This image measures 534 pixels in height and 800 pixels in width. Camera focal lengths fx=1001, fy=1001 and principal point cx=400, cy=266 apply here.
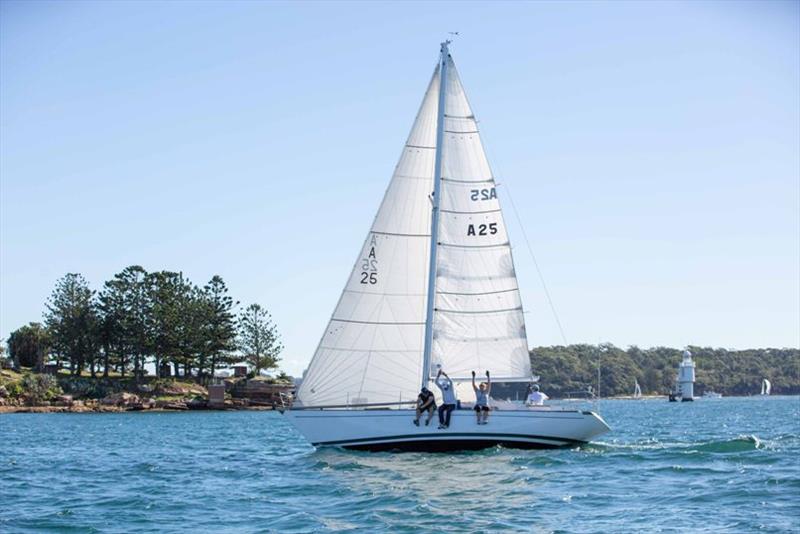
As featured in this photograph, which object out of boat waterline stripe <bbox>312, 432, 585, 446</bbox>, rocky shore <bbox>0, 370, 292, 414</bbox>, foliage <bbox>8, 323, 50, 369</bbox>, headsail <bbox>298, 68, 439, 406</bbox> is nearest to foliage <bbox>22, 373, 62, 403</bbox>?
rocky shore <bbox>0, 370, 292, 414</bbox>

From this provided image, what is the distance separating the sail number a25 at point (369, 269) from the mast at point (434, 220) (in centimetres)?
178

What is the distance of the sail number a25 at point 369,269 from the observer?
32844 millimetres

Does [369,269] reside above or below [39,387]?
above

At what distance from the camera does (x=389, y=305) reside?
32.8 meters

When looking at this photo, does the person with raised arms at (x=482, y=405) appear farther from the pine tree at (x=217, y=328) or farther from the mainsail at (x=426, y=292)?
the pine tree at (x=217, y=328)

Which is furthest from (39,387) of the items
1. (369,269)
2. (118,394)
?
(369,269)

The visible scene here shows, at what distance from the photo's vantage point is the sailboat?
106 ft

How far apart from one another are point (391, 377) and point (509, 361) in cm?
390

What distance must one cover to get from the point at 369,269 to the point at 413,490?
10.5m

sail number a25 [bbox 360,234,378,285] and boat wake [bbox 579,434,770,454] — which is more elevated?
sail number a25 [bbox 360,234,378,285]

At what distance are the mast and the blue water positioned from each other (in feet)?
11.0

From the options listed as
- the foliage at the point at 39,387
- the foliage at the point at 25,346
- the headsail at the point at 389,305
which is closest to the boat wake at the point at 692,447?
the headsail at the point at 389,305

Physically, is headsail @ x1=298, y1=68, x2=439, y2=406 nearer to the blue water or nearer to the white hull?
the white hull

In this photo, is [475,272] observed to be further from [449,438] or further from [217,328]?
[217,328]
